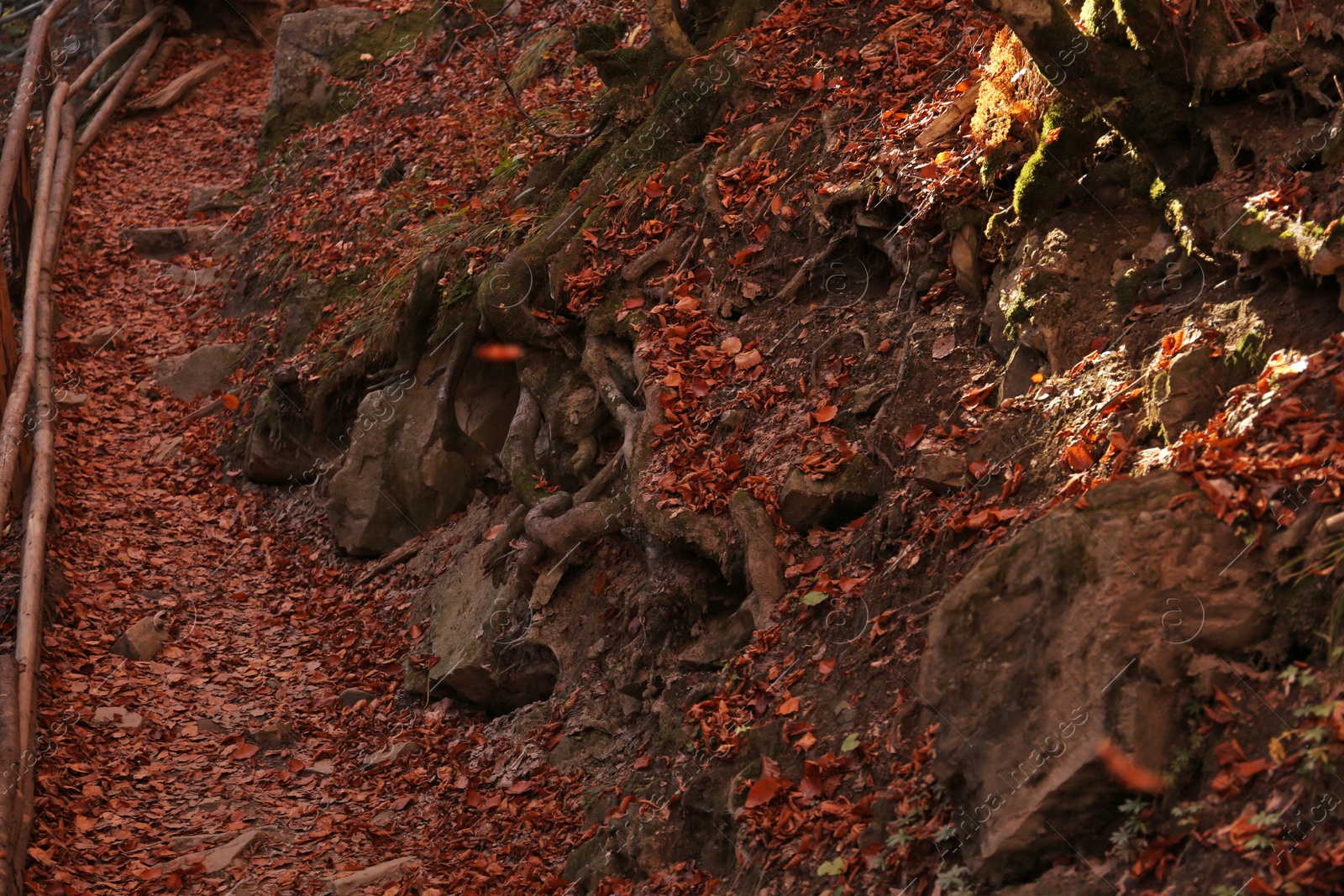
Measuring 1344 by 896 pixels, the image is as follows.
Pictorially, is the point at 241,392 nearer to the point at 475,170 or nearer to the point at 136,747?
the point at 475,170

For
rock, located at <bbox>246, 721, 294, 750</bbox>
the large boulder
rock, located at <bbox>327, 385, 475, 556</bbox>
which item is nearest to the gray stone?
the large boulder

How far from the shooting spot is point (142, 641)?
280 inches

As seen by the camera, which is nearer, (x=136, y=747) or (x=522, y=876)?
(x=522, y=876)

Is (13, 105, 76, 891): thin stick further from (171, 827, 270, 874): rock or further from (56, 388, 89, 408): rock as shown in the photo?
(171, 827, 270, 874): rock

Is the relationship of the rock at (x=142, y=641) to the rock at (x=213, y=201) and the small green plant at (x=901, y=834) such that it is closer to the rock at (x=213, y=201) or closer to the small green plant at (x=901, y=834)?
the small green plant at (x=901, y=834)

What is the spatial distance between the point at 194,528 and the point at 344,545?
1339mm

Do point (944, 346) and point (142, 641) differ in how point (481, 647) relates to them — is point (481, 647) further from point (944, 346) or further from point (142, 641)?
point (944, 346)

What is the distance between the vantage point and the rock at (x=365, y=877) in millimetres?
5266

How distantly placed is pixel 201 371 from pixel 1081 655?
28.7 feet

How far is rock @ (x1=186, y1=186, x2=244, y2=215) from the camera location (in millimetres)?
12078

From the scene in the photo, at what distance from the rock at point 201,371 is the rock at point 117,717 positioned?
12.9 ft

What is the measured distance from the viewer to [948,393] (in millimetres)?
4973

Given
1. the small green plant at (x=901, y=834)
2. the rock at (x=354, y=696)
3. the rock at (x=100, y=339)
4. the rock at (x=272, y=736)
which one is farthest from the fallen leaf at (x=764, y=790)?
the rock at (x=100, y=339)

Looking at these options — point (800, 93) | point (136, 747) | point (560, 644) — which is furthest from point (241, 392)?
point (800, 93)
